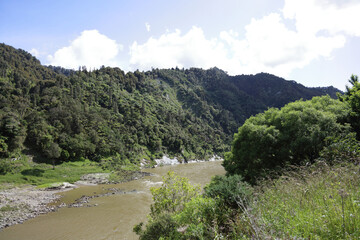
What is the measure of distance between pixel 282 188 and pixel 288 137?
18.1 meters

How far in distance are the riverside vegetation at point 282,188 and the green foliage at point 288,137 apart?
91 millimetres

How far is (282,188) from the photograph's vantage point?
745 cm

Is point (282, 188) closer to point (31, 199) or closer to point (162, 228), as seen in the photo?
point (162, 228)

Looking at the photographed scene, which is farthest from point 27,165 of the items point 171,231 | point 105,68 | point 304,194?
point 105,68

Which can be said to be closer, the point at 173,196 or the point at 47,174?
the point at 173,196

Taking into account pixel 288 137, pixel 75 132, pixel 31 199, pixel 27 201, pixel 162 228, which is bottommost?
pixel 31 199

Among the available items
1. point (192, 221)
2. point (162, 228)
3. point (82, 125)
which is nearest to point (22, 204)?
point (162, 228)

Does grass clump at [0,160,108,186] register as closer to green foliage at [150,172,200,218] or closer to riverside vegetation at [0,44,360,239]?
riverside vegetation at [0,44,360,239]

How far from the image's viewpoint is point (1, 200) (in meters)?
31.0

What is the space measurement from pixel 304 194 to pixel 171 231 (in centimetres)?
728

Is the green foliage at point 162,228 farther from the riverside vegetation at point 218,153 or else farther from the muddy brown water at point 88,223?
the muddy brown water at point 88,223

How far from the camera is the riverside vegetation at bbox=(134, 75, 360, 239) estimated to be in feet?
13.3

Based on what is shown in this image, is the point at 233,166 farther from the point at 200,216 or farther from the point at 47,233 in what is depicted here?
the point at 47,233

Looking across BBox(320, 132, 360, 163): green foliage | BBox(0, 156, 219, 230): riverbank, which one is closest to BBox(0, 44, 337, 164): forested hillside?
BBox(0, 156, 219, 230): riverbank
